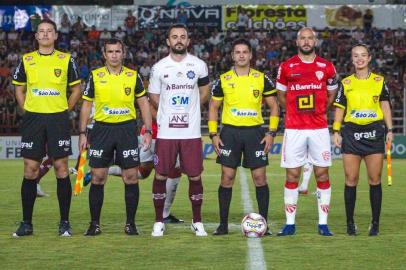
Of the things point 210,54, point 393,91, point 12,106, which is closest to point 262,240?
point 12,106

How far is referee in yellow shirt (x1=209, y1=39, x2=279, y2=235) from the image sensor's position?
10281 mm

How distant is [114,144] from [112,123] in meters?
0.22

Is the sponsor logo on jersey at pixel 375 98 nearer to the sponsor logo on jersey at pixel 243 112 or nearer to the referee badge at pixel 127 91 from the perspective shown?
the sponsor logo on jersey at pixel 243 112

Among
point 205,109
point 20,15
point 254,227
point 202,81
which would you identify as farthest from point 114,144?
point 20,15

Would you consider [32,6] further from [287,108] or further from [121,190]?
[287,108]

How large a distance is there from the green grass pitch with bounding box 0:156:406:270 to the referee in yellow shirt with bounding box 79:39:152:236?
0.59m

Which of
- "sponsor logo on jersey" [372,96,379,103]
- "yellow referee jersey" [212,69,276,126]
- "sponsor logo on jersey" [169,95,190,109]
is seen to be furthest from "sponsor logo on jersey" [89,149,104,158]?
"sponsor logo on jersey" [372,96,379,103]

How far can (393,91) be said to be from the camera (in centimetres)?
3191

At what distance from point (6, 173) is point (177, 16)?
16617 millimetres

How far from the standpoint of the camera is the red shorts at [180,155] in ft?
33.6

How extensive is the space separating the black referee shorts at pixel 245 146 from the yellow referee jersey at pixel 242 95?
8cm

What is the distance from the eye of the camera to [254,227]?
1000 cm

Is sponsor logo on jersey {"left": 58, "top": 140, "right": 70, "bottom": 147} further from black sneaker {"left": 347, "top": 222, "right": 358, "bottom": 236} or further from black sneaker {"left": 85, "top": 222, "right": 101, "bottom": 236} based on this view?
Answer: black sneaker {"left": 347, "top": 222, "right": 358, "bottom": 236}

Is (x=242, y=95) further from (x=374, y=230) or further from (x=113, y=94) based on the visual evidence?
(x=374, y=230)
